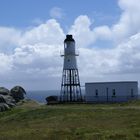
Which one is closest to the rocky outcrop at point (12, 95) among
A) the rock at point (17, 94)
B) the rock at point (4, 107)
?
the rock at point (17, 94)

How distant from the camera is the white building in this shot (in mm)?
79562

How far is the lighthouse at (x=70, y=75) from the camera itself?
82.9 metres

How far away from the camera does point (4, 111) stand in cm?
6769

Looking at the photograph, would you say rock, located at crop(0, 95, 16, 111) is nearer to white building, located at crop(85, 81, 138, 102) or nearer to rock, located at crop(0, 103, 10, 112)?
rock, located at crop(0, 103, 10, 112)

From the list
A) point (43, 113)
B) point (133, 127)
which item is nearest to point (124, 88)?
point (43, 113)

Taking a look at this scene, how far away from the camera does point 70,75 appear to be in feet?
272

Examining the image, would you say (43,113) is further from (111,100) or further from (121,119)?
(111,100)

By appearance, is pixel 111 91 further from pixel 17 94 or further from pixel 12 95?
pixel 12 95

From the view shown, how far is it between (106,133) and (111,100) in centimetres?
4877

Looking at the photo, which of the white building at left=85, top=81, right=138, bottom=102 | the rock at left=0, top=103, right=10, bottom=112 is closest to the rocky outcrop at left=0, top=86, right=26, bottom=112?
the rock at left=0, top=103, right=10, bottom=112

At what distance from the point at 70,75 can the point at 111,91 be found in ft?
26.5

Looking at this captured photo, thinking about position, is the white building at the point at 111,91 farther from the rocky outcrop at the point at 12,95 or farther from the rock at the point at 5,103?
the rock at the point at 5,103

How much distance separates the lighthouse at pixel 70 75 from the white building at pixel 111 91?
117 inches

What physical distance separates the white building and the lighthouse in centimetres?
298
